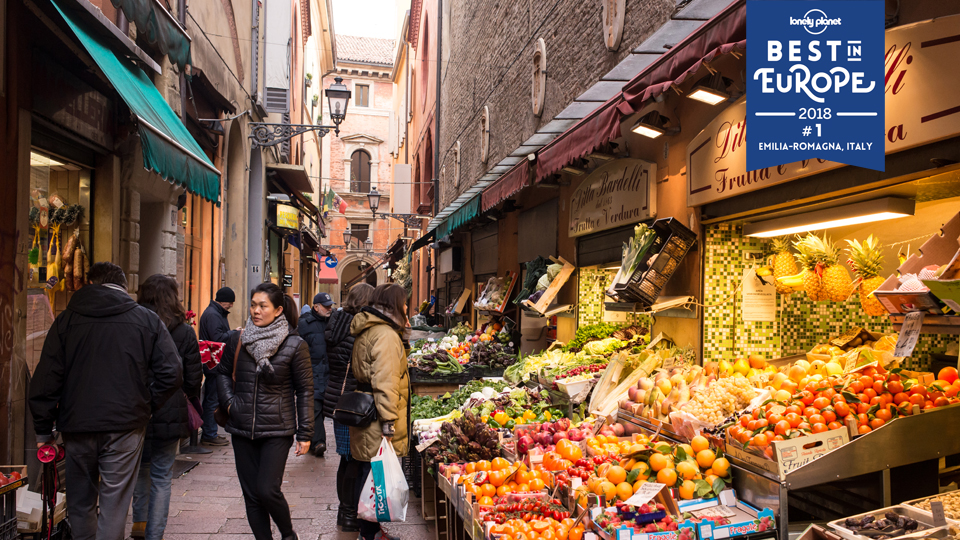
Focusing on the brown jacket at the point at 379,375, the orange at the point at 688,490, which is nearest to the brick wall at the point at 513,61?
the brown jacket at the point at 379,375

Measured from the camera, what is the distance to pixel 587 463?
4031mm

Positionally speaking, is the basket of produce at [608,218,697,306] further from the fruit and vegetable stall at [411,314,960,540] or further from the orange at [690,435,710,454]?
the orange at [690,435,710,454]

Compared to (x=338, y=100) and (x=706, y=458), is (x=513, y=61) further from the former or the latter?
(x=706, y=458)

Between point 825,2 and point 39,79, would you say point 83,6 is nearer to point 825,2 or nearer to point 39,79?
point 39,79

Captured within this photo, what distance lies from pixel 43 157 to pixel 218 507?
3.50m

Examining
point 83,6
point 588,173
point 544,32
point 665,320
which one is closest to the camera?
point 83,6

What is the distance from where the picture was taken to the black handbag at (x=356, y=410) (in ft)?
15.5

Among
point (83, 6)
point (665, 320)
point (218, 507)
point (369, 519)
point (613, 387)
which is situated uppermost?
point (83, 6)

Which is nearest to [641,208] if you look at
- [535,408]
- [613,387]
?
[613,387]

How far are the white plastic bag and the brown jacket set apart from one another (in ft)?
0.83

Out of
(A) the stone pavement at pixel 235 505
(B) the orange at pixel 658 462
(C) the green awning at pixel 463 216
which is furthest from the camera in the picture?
(C) the green awning at pixel 463 216

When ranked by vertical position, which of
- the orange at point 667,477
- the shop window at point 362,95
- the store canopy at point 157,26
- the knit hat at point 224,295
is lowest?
the orange at point 667,477

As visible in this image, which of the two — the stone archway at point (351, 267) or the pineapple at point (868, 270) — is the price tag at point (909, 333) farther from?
the stone archway at point (351, 267)

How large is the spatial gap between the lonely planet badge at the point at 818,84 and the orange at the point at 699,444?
1720 millimetres
